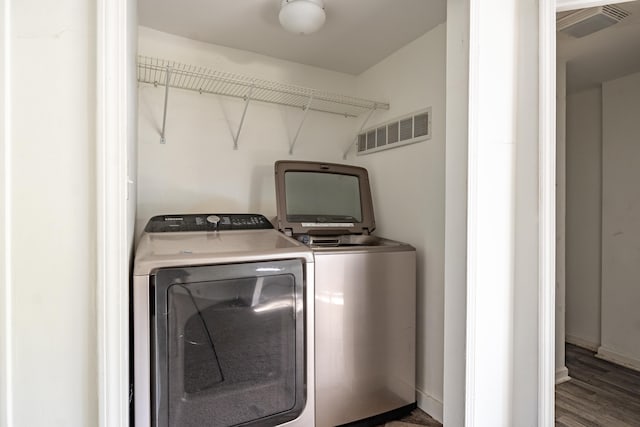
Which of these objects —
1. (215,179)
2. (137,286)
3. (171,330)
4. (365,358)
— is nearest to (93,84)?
(137,286)

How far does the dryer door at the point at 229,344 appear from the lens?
111cm

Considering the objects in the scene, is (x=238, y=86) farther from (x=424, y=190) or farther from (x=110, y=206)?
(x=110, y=206)

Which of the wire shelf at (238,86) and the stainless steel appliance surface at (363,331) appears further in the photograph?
the wire shelf at (238,86)

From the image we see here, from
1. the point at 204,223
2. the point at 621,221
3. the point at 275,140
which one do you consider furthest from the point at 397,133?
the point at 621,221

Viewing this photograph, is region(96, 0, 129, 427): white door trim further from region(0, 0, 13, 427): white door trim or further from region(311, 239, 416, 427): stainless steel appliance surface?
region(311, 239, 416, 427): stainless steel appliance surface

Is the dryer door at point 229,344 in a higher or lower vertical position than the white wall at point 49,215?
lower

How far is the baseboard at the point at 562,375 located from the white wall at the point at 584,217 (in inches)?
27.3

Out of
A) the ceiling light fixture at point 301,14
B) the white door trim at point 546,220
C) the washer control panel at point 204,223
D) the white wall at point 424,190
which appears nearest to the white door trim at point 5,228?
the washer control panel at point 204,223

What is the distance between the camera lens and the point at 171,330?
43.7 inches

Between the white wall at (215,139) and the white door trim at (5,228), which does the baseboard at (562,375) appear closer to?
the white wall at (215,139)

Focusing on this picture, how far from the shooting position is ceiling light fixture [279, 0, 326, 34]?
143 centimetres

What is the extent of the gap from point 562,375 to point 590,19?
2243 mm

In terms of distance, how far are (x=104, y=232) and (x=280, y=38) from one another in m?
1.65

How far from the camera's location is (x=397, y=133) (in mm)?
2010
